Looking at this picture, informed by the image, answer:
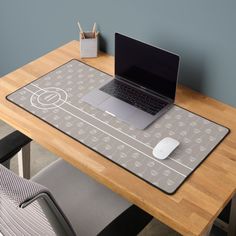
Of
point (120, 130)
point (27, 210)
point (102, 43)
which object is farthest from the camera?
point (102, 43)

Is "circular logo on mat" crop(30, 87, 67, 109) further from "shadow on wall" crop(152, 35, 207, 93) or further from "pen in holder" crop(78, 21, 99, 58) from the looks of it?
"shadow on wall" crop(152, 35, 207, 93)

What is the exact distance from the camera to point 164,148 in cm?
133

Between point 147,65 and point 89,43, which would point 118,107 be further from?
point 89,43

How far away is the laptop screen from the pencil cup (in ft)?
0.64

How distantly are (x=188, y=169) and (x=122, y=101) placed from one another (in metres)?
0.41

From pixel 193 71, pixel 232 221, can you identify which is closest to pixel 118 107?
pixel 193 71

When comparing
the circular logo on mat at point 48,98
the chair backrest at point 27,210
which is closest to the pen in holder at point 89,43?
the circular logo on mat at point 48,98

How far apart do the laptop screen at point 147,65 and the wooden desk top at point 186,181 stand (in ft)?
0.35

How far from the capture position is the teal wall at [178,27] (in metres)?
1.44

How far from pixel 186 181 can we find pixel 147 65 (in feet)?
1.61

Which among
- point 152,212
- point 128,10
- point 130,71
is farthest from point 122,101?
point 152,212

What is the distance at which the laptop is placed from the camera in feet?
4.83

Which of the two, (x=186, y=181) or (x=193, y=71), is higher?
(x=193, y=71)

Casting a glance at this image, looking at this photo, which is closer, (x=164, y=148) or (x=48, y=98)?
(x=164, y=148)
